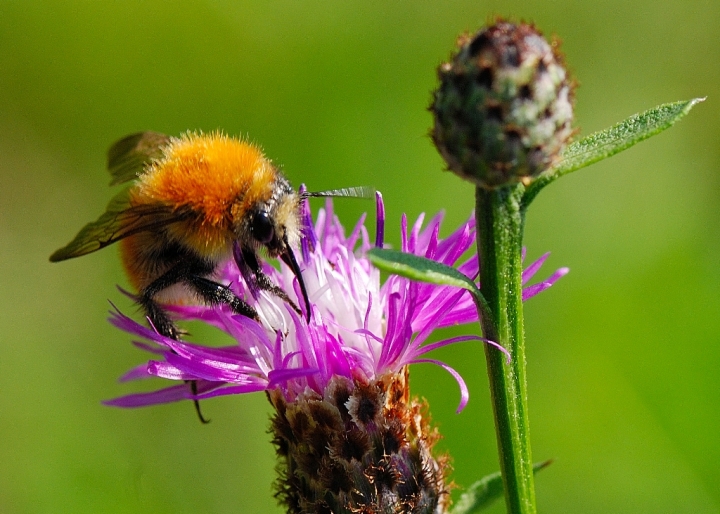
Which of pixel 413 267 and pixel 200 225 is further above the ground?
pixel 200 225

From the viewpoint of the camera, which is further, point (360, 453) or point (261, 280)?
point (261, 280)

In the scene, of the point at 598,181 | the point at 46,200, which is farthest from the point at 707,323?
the point at 46,200

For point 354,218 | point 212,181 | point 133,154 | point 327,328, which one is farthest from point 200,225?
point 354,218

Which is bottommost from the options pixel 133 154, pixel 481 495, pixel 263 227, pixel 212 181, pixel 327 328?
pixel 481 495

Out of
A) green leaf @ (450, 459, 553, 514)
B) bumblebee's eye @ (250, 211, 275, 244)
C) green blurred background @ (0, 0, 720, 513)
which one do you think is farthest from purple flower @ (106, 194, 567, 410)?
green blurred background @ (0, 0, 720, 513)

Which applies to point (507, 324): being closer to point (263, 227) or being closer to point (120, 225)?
point (263, 227)

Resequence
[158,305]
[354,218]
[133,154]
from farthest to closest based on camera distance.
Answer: [354,218] → [133,154] → [158,305]

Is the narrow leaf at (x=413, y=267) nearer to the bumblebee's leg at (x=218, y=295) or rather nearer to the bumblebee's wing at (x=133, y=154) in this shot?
the bumblebee's leg at (x=218, y=295)

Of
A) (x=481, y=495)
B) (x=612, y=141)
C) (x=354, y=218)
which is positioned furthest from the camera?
(x=354, y=218)


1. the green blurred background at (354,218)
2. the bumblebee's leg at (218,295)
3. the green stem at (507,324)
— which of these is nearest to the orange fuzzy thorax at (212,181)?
Result: the bumblebee's leg at (218,295)
